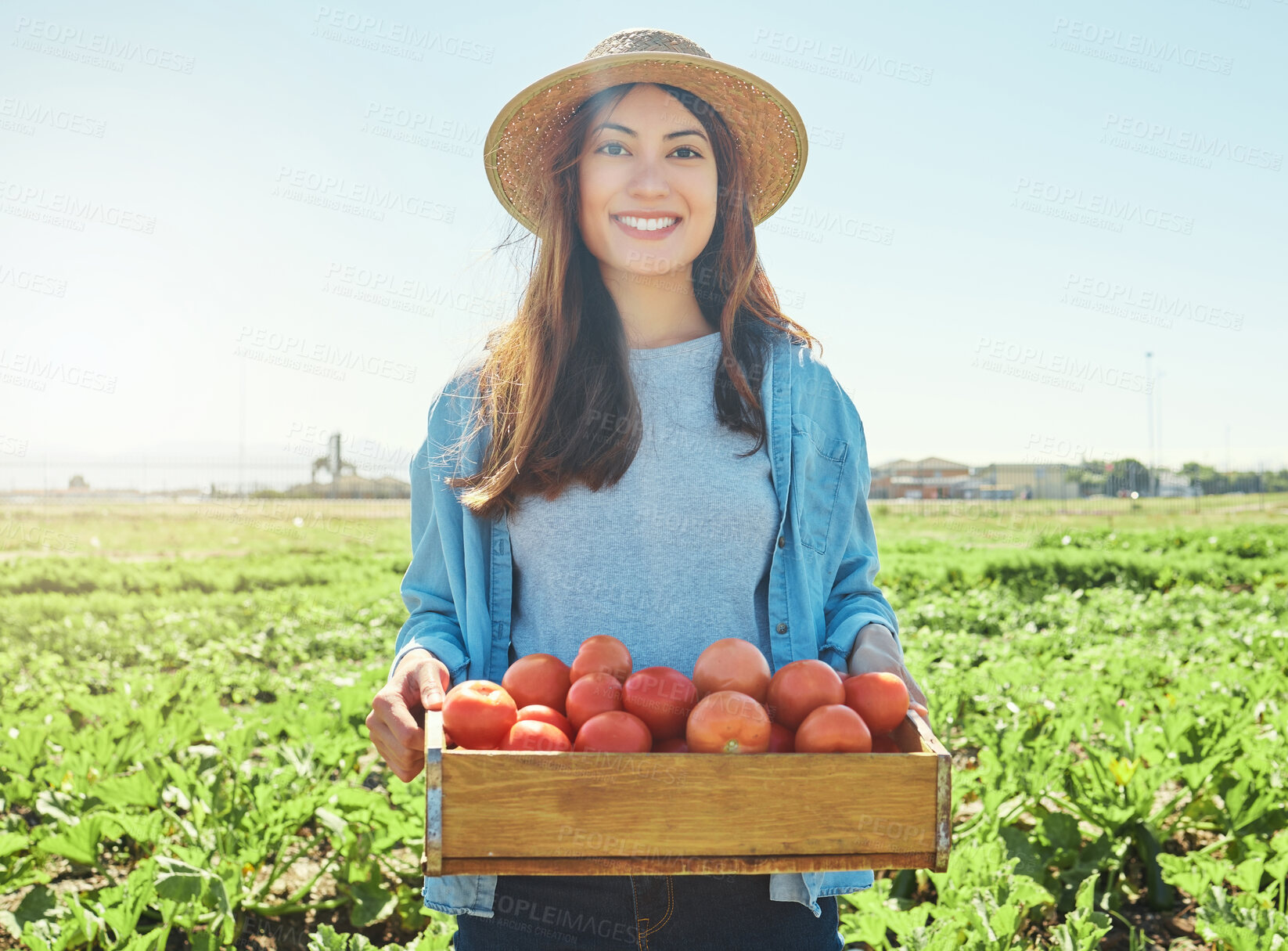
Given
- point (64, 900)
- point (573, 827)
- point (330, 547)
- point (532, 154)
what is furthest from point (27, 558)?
point (573, 827)

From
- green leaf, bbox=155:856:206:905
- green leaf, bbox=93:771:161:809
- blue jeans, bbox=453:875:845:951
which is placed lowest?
green leaf, bbox=155:856:206:905

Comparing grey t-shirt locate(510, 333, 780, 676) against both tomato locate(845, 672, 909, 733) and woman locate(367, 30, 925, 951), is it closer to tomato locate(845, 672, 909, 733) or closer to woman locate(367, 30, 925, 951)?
woman locate(367, 30, 925, 951)

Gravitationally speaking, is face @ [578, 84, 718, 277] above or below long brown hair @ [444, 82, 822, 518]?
above

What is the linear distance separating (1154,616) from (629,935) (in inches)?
287

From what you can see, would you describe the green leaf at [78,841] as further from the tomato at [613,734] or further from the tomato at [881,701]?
the tomato at [881,701]

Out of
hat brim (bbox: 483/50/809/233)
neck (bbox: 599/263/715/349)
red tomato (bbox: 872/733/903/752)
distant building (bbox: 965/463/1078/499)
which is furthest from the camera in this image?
distant building (bbox: 965/463/1078/499)

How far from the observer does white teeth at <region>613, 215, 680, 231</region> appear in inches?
71.8

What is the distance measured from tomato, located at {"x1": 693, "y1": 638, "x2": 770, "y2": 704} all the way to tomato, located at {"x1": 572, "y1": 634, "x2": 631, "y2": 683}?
0.13 metres

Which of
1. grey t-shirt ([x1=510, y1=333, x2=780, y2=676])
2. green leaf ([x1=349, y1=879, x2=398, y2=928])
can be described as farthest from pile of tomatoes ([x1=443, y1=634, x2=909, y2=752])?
green leaf ([x1=349, y1=879, x2=398, y2=928])

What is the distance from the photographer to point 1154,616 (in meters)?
7.52

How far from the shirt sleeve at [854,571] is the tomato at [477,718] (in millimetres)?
666

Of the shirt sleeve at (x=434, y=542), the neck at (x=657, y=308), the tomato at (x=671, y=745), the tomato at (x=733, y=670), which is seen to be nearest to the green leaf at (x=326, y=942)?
the shirt sleeve at (x=434, y=542)

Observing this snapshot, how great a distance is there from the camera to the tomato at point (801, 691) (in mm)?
1487

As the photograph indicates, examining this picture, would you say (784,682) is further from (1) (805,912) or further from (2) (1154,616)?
(2) (1154,616)
